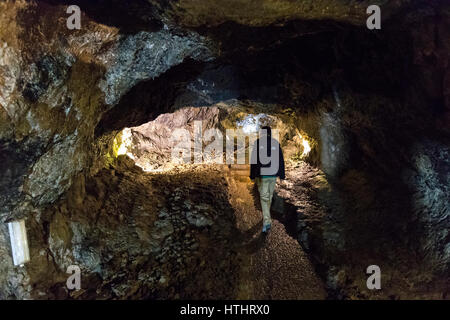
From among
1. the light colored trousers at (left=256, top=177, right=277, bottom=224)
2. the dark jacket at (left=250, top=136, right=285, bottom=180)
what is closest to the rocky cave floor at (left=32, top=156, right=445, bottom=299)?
the light colored trousers at (left=256, top=177, right=277, bottom=224)

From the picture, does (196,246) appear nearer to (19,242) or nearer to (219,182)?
(19,242)

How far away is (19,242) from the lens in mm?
3854

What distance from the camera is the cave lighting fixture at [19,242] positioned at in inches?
149

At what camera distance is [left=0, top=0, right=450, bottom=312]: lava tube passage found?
3846 mm

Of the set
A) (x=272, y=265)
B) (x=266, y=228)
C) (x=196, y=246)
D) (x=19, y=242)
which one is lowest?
(x=272, y=265)

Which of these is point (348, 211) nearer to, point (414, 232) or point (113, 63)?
point (414, 232)

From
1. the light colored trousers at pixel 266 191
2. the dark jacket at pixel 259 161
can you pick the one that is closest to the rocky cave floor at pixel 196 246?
the light colored trousers at pixel 266 191

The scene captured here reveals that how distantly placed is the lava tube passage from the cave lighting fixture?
0.7 inches

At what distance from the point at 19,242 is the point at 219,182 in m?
4.58

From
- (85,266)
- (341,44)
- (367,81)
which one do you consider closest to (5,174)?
(85,266)

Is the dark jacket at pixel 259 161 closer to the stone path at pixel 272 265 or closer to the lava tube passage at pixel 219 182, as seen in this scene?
the lava tube passage at pixel 219 182

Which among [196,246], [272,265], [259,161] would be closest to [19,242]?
[196,246]

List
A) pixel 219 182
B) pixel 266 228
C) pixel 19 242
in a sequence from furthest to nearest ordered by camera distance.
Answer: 1. pixel 219 182
2. pixel 266 228
3. pixel 19 242

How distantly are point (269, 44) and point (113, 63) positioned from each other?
10.1 feet
